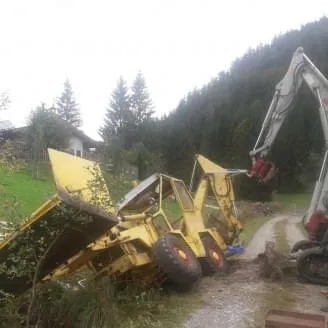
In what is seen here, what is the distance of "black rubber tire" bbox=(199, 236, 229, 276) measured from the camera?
9.98 m

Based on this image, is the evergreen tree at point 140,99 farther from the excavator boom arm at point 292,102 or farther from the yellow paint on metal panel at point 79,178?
the yellow paint on metal panel at point 79,178

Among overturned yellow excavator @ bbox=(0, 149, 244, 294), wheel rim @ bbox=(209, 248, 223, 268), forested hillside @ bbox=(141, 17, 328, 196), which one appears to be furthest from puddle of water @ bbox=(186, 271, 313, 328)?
forested hillside @ bbox=(141, 17, 328, 196)

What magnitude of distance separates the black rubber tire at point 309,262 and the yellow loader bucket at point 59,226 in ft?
14.1

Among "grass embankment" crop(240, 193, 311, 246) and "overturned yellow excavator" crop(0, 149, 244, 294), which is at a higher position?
"overturned yellow excavator" crop(0, 149, 244, 294)

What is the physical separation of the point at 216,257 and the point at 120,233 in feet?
8.67

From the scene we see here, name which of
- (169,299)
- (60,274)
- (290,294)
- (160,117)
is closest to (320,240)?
(290,294)

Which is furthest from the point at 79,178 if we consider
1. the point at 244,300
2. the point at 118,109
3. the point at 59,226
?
the point at 118,109

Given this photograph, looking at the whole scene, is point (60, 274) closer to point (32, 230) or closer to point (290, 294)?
point (32, 230)

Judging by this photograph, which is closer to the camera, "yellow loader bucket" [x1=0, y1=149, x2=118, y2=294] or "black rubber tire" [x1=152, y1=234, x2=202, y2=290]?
"yellow loader bucket" [x1=0, y1=149, x2=118, y2=294]

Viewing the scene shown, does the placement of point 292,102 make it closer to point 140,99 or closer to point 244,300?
point 244,300

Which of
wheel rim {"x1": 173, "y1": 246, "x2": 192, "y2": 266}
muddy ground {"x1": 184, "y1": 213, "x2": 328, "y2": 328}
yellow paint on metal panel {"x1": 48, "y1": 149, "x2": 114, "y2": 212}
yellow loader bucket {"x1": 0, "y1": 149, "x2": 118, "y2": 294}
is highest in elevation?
yellow paint on metal panel {"x1": 48, "y1": 149, "x2": 114, "y2": 212}

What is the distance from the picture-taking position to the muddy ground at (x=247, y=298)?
7.22 meters

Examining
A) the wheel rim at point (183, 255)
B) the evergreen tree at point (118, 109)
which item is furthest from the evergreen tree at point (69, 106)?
the wheel rim at point (183, 255)

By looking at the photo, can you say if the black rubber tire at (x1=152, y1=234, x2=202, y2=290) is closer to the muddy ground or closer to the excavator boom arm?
the muddy ground
